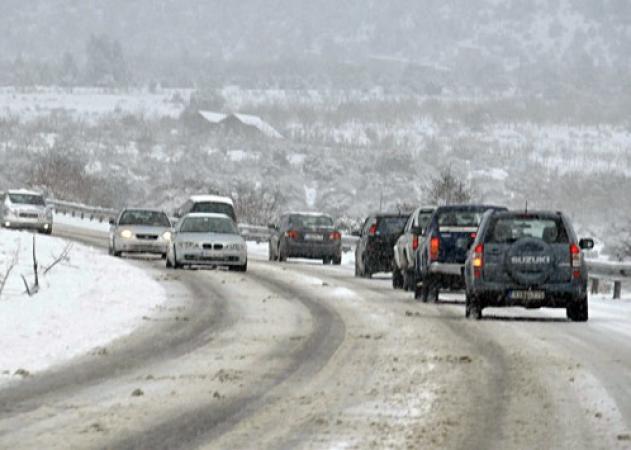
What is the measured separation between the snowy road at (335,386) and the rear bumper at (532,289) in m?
0.31

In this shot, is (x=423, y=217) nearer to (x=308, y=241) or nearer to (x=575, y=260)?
(x=575, y=260)

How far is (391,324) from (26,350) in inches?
238

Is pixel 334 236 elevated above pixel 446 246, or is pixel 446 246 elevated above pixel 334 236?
pixel 446 246

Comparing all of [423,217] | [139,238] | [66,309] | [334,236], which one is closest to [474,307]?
[66,309]

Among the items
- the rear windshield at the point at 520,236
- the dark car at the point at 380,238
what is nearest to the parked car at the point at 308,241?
the dark car at the point at 380,238

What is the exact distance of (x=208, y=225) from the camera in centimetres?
3544

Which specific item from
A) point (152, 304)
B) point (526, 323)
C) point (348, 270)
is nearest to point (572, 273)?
point (526, 323)

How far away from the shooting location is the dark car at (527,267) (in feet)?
67.9

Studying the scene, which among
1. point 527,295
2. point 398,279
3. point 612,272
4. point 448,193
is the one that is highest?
point 448,193

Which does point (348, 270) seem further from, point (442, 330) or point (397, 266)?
point (442, 330)

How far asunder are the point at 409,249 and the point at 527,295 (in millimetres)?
6948

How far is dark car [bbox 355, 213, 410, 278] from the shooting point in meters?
33.6

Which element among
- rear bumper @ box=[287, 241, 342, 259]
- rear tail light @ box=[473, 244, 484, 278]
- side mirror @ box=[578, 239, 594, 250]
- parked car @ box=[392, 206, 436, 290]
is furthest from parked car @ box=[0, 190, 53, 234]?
rear tail light @ box=[473, 244, 484, 278]

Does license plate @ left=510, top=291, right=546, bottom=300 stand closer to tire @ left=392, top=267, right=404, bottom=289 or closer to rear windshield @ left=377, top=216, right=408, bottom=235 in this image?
tire @ left=392, top=267, right=404, bottom=289
